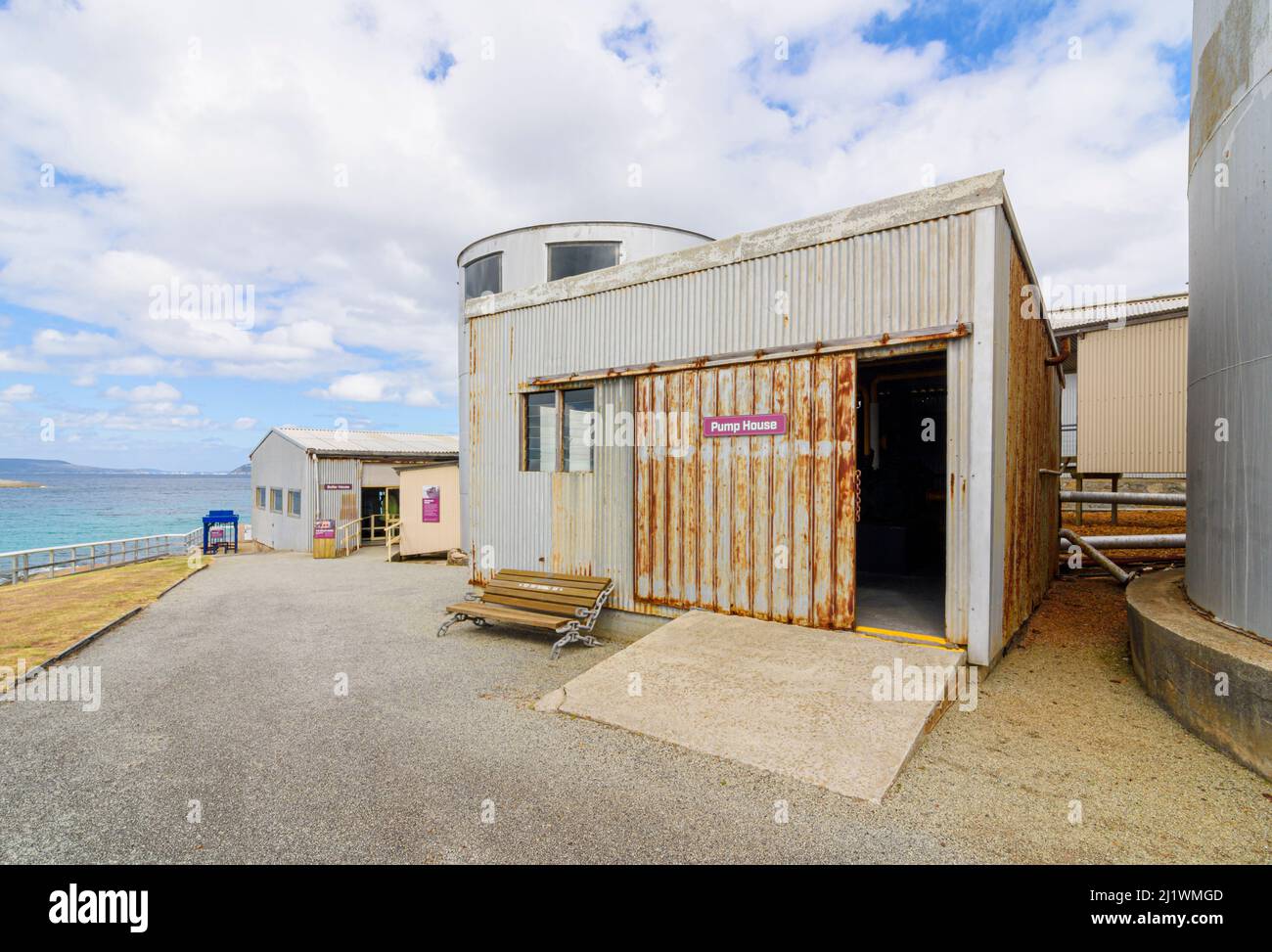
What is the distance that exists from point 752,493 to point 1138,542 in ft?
31.0

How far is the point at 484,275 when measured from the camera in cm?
1711

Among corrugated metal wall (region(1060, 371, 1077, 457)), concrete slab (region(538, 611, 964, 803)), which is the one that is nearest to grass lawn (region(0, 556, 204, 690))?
concrete slab (region(538, 611, 964, 803))

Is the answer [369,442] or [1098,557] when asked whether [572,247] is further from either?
[369,442]

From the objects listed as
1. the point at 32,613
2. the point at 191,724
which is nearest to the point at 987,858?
the point at 191,724

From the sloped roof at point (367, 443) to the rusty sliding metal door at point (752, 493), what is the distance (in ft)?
63.3

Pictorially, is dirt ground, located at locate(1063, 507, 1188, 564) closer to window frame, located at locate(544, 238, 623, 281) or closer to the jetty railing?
window frame, located at locate(544, 238, 623, 281)

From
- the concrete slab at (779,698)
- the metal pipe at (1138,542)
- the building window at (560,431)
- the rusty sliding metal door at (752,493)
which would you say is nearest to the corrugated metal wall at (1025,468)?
the rusty sliding metal door at (752,493)

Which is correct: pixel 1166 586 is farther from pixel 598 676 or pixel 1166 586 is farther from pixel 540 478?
pixel 540 478

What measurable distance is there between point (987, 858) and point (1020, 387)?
5.69 m

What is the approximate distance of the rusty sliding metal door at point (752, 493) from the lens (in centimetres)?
641

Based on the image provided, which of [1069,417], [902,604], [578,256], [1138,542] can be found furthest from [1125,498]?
[578,256]

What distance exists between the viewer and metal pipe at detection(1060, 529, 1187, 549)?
36.8 ft
